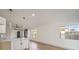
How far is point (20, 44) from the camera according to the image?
2086mm

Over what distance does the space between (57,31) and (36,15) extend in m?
0.51

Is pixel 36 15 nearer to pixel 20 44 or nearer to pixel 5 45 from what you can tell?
pixel 20 44

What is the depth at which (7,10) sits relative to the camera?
202 cm

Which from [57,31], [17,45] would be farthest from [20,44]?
[57,31]

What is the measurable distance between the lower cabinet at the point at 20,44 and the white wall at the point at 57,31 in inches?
8.7

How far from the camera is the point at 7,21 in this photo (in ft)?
6.63

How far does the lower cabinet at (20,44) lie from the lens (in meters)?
2.03

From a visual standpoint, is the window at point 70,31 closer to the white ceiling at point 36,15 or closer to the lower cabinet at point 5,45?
the white ceiling at point 36,15

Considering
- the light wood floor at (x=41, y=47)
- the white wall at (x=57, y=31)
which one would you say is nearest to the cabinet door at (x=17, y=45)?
the light wood floor at (x=41, y=47)
